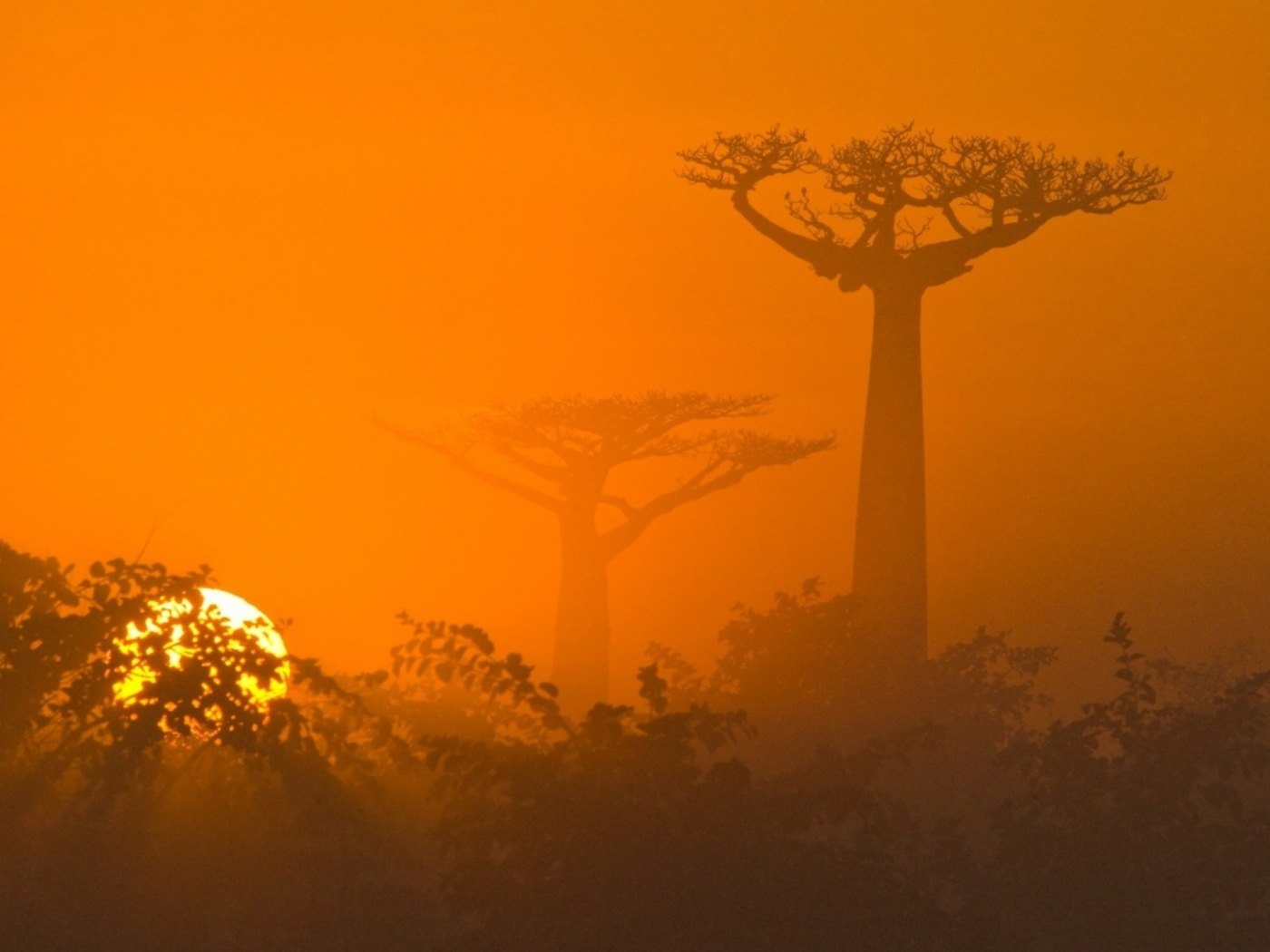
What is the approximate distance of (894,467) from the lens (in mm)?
15078

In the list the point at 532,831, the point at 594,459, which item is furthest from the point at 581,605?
the point at 532,831

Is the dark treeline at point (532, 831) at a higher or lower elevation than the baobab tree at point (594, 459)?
lower

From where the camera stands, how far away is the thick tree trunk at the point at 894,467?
15.0 meters

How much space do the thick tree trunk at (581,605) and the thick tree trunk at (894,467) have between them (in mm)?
4177

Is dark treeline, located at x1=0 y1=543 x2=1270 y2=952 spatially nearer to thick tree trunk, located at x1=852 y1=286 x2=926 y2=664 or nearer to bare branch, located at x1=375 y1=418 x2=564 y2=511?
thick tree trunk, located at x1=852 y1=286 x2=926 y2=664

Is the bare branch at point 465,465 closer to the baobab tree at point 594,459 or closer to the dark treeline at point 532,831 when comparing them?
the baobab tree at point 594,459

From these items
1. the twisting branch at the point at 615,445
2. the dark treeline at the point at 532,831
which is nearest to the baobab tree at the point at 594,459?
the twisting branch at the point at 615,445

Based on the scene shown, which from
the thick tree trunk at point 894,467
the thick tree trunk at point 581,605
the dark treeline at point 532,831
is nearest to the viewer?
the dark treeline at point 532,831

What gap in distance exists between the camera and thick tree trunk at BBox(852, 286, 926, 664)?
1500 centimetres

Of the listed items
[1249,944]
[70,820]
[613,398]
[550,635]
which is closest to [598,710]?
[70,820]

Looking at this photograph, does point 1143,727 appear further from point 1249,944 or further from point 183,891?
point 183,891

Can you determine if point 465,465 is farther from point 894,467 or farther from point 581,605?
point 894,467

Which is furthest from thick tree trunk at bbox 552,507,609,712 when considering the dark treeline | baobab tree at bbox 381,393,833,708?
the dark treeline

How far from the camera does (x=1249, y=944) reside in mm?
6383
